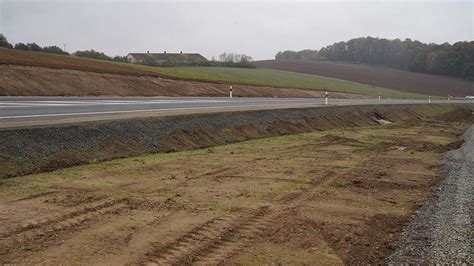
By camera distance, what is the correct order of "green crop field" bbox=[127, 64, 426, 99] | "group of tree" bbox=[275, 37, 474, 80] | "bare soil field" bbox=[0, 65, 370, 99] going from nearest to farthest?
"bare soil field" bbox=[0, 65, 370, 99]
"green crop field" bbox=[127, 64, 426, 99]
"group of tree" bbox=[275, 37, 474, 80]

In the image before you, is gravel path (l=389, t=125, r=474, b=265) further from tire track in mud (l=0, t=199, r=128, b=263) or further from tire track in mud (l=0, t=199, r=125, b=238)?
tire track in mud (l=0, t=199, r=125, b=238)

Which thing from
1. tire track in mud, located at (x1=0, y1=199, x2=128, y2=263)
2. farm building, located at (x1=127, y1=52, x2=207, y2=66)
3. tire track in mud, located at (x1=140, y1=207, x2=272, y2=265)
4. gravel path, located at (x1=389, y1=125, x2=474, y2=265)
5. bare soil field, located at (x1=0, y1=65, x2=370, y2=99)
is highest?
farm building, located at (x1=127, y1=52, x2=207, y2=66)

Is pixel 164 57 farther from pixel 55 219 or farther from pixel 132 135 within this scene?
pixel 55 219

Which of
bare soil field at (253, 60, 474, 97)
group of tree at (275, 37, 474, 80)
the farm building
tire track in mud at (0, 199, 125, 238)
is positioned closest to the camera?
tire track in mud at (0, 199, 125, 238)

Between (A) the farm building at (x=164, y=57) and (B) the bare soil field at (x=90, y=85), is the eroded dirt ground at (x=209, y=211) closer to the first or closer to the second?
(B) the bare soil field at (x=90, y=85)

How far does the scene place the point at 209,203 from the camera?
8453 mm

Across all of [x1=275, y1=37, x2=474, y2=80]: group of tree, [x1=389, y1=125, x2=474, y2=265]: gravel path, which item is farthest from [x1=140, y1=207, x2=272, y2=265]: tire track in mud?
[x1=275, y1=37, x2=474, y2=80]: group of tree

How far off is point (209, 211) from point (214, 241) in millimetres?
1500

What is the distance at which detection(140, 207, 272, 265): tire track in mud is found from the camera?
18.8ft

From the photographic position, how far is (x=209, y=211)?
25.8 ft

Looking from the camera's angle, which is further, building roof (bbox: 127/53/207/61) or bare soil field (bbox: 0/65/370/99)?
building roof (bbox: 127/53/207/61)

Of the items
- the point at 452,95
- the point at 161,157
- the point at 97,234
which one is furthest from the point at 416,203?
the point at 452,95

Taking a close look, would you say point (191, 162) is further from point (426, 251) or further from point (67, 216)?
point (426, 251)

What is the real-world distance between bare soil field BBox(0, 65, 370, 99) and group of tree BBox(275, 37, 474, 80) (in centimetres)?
9267
